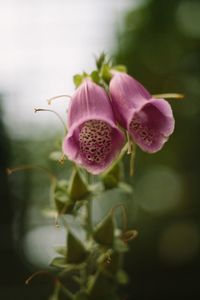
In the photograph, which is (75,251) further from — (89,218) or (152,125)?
(152,125)

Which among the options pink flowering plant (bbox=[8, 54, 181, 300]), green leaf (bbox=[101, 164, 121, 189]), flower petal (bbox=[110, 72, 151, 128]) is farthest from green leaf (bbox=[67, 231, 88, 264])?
flower petal (bbox=[110, 72, 151, 128])

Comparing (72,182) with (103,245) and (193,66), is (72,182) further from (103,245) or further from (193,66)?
(193,66)

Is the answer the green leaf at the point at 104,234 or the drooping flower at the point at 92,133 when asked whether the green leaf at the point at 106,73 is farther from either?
the green leaf at the point at 104,234

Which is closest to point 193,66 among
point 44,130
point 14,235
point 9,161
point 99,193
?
point 44,130

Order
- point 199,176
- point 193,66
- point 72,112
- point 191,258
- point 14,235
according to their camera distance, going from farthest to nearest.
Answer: point 193,66 → point 199,176 → point 191,258 → point 14,235 → point 72,112

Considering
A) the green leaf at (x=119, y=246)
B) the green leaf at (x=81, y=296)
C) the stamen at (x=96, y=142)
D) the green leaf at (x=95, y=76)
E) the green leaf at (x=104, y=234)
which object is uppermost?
the green leaf at (x=95, y=76)

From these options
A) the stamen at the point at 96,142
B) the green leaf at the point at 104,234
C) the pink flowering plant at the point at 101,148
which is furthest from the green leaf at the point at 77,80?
the green leaf at the point at 104,234

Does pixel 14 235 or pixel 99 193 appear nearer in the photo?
pixel 99 193
